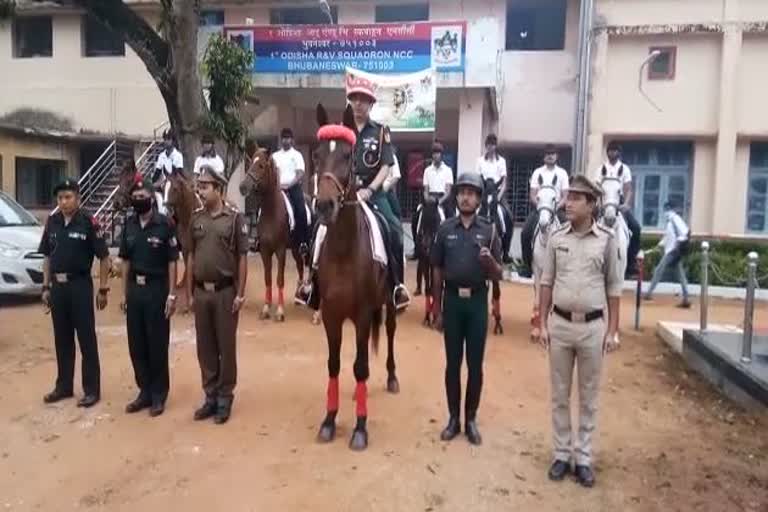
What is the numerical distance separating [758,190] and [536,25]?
303 inches

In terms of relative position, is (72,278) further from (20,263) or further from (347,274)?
(20,263)

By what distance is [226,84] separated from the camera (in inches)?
492

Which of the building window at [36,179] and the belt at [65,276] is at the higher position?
the building window at [36,179]

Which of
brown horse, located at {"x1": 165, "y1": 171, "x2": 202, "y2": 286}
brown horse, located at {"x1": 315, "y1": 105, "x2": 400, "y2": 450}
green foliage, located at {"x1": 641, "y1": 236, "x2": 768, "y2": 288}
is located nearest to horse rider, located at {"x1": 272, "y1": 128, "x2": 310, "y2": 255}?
brown horse, located at {"x1": 165, "y1": 171, "x2": 202, "y2": 286}

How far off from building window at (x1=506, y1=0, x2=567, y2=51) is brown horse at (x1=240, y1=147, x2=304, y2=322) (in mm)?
11555

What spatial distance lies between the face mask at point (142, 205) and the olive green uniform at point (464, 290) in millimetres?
2658

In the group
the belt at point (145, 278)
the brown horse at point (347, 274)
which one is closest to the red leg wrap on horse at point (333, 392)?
the brown horse at point (347, 274)

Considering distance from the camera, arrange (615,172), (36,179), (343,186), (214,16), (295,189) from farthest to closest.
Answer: (36,179)
(214,16)
(295,189)
(615,172)
(343,186)

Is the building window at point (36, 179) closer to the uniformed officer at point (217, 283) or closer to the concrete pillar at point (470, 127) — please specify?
the concrete pillar at point (470, 127)

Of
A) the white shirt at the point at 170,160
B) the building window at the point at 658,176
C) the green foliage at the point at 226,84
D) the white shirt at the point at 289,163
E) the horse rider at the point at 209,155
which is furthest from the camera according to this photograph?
the building window at the point at 658,176

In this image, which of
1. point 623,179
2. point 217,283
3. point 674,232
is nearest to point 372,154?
point 217,283

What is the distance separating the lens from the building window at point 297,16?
19.4m

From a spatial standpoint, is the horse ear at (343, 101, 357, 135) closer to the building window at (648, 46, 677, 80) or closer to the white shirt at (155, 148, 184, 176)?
the white shirt at (155, 148, 184, 176)

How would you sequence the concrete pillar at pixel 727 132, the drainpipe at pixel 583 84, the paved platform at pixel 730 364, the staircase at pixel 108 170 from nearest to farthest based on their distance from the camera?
the paved platform at pixel 730 364 → the concrete pillar at pixel 727 132 → the drainpipe at pixel 583 84 → the staircase at pixel 108 170
